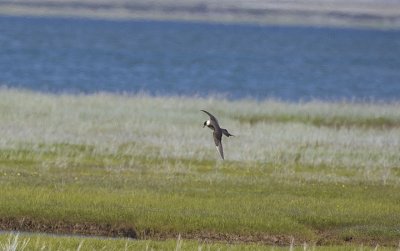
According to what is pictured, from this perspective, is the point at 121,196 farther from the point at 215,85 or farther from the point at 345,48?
the point at 345,48

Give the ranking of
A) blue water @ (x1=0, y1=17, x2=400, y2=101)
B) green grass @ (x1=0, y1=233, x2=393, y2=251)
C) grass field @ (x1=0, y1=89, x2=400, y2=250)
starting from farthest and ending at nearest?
blue water @ (x1=0, y1=17, x2=400, y2=101) → grass field @ (x1=0, y1=89, x2=400, y2=250) → green grass @ (x1=0, y1=233, x2=393, y2=251)

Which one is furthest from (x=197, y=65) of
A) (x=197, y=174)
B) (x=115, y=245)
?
(x=115, y=245)

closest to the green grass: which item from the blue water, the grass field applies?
the grass field

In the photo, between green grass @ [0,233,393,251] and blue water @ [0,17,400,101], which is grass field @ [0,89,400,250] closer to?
green grass @ [0,233,393,251]

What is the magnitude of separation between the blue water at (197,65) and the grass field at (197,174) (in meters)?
22.6

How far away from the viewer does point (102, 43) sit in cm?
16338

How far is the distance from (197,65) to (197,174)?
90046 millimetres

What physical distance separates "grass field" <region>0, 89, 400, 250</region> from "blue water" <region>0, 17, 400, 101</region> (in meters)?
22.6

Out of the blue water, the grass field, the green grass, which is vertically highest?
the blue water

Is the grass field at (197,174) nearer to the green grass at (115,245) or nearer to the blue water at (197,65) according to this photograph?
the green grass at (115,245)

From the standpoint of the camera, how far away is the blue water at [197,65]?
82.9 metres

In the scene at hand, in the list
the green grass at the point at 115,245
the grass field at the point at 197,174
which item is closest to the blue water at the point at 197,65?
the grass field at the point at 197,174

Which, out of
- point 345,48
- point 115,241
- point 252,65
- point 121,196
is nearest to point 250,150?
point 121,196

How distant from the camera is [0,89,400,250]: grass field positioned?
22.4 metres
